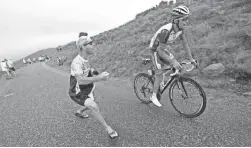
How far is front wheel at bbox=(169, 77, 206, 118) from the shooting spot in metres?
3.43

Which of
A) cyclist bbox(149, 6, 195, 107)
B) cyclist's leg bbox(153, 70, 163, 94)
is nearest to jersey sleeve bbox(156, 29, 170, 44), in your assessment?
cyclist bbox(149, 6, 195, 107)

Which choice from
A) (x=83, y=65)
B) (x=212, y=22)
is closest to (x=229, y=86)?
(x=83, y=65)

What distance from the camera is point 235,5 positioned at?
10578 mm

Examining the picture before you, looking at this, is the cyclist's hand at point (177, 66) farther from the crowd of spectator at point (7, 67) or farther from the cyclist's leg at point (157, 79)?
the crowd of spectator at point (7, 67)

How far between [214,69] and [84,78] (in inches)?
199

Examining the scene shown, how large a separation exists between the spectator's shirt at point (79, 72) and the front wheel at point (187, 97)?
6.56 feet

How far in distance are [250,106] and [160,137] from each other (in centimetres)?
251

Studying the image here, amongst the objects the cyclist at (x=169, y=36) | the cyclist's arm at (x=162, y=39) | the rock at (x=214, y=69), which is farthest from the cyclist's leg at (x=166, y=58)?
the rock at (x=214, y=69)

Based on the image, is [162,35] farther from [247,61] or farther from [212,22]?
[212,22]

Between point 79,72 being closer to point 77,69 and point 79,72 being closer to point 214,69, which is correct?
point 77,69

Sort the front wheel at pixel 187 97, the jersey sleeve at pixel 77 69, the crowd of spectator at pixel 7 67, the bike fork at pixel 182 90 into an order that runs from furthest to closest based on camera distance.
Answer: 1. the crowd of spectator at pixel 7 67
2. the bike fork at pixel 182 90
3. the front wheel at pixel 187 97
4. the jersey sleeve at pixel 77 69

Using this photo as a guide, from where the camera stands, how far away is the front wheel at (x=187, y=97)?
3.43 m

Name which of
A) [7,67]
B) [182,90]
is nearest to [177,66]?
[182,90]

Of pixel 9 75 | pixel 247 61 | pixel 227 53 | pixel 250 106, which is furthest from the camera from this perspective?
pixel 9 75
